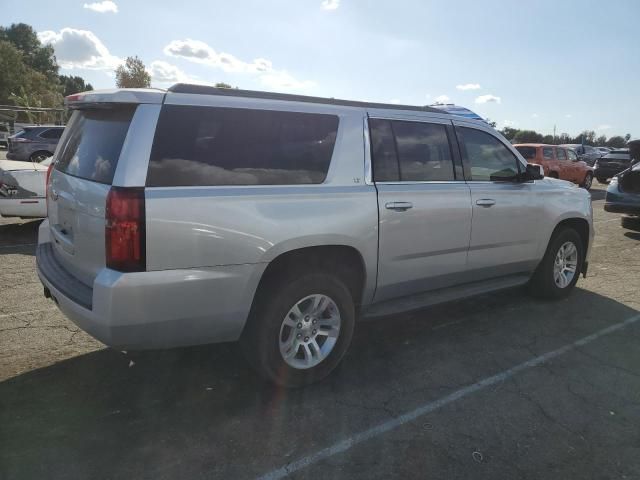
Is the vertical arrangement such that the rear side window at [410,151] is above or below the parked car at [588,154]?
below

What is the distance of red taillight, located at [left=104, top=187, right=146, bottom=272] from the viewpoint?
2.63 metres

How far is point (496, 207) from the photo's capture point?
446 cm

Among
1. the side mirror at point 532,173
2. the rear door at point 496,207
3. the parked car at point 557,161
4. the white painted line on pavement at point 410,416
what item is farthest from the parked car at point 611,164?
the white painted line on pavement at point 410,416

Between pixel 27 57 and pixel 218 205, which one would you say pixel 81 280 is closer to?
pixel 218 205

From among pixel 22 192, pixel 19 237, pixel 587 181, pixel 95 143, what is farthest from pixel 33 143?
pixel 587 181

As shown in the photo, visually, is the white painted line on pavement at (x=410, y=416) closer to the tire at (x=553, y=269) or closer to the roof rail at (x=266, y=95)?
the tire at (x=553, y=269)

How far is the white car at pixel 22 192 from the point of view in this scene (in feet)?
24.1

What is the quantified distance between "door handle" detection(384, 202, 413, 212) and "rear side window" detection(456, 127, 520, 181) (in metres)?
0.97

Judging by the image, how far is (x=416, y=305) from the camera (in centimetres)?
395

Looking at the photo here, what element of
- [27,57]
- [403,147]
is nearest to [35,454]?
[403,147]

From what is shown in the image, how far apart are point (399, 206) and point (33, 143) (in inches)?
663

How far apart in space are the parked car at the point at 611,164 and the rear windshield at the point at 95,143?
851 inches

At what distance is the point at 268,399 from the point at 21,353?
2003 millimetres

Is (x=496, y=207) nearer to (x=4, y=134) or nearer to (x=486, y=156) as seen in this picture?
(x=486, y=156)
